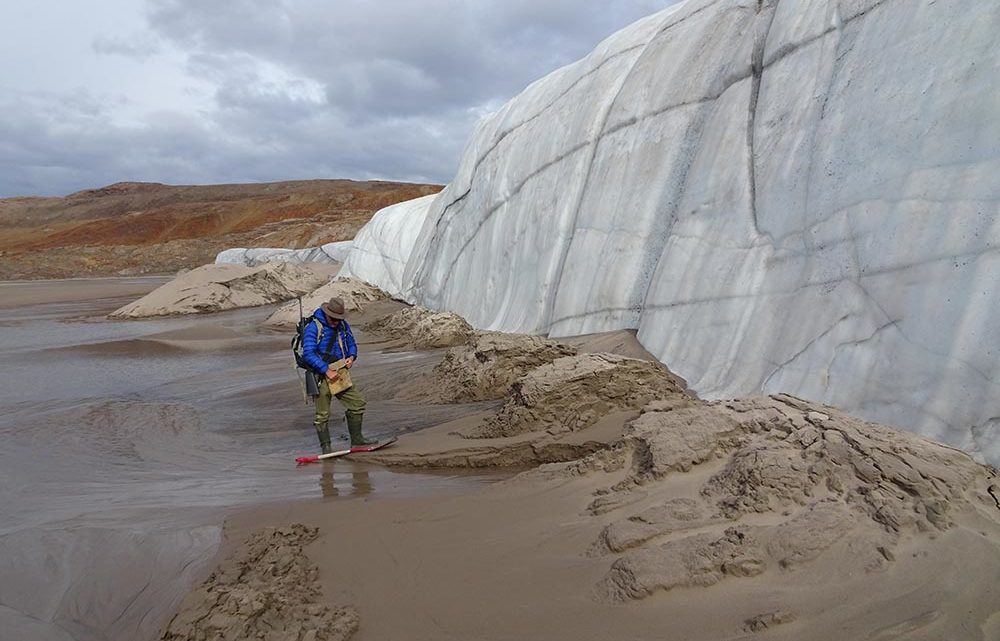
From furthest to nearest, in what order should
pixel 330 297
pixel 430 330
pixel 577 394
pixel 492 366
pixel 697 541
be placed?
pixel 330 297 → pixel 430 330 → pixel 492 366 → pixel 577 394 → pixel 697 541

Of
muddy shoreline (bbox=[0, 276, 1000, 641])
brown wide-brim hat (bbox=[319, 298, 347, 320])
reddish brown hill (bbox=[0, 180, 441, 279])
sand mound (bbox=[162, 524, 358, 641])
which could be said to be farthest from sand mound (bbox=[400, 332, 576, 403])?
reddish brown hill (bbox=[0, 180, 441, 279])

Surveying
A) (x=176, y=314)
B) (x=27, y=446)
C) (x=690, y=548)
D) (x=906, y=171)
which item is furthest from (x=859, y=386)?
(x=176, y=314)

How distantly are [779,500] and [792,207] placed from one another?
3274 mm

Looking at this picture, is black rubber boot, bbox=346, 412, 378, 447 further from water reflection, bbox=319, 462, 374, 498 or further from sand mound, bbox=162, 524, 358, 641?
sand mound, bbox=162, 524, 358, 641

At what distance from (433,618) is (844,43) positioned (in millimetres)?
5228

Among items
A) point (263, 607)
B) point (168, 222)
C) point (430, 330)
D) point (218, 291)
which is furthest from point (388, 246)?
point (168, 222)

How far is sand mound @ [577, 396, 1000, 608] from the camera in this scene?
2773 millimetres

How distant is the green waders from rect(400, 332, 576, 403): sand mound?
1383 millimetres

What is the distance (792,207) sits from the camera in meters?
5.74

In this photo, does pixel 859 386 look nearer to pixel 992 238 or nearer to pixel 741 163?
pixel 992 238

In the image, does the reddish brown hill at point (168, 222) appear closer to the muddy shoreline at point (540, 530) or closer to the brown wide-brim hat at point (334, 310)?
the brown wide-brim hat at point (334, 310)

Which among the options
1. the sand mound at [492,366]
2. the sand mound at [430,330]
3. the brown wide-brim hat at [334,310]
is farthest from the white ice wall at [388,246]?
the brown wide-brim hat at [334,310]

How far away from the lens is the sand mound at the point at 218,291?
61.7ft

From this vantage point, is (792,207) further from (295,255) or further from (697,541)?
(295,255)
